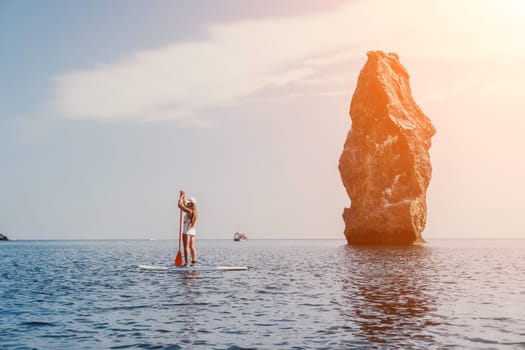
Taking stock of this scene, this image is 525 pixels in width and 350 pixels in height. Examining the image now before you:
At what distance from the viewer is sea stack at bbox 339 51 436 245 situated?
98.6 metres

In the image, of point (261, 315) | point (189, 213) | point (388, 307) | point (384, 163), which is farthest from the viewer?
point (384, 163)

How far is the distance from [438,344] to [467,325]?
326 centimetres

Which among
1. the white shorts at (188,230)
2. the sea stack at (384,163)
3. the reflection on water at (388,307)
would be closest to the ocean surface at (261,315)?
the reflection on water at (388,307)

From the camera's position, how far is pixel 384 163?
103 meters

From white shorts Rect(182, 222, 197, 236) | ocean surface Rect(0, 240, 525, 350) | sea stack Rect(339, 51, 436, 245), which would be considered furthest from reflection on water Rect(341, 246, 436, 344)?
sea stack Rect(339, 51, 436, 245)

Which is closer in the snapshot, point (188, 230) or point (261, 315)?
point (261, 315)

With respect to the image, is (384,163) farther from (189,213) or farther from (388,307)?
(388,307)

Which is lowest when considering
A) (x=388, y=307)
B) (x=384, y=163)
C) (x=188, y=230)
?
(x=388, y=307)

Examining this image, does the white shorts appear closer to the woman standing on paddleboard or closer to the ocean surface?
the woman standing on paddleboard

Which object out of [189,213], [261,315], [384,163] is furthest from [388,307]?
[384,163]

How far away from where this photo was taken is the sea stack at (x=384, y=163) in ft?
324

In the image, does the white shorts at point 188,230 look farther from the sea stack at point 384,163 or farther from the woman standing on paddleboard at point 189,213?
the sea stack at point 384,163

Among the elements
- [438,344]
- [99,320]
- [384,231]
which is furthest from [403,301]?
[384,231]

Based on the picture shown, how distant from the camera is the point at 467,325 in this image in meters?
15.2
